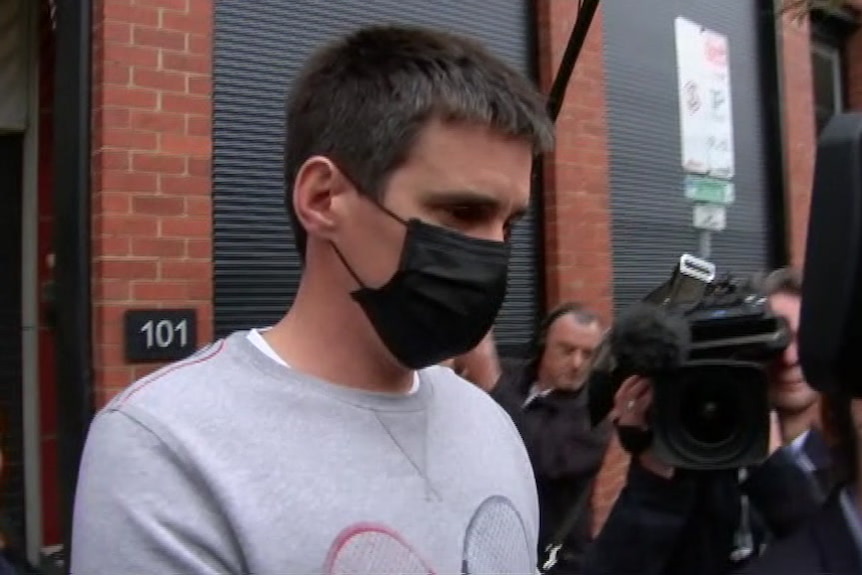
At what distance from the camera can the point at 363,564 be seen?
1340mm

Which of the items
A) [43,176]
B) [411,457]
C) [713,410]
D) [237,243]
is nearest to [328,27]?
[237,243]

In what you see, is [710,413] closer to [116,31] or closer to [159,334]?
[159,334]

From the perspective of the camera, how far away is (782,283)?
2865mm

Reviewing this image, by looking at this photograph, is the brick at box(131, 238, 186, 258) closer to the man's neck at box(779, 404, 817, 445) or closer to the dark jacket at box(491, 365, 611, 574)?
the dark jacket at box(491, 365, 611, 574)

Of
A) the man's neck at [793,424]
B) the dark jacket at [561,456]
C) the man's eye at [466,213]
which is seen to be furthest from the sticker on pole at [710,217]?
the man's eye at [466,213]

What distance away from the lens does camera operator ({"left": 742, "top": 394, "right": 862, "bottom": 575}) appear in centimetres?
139

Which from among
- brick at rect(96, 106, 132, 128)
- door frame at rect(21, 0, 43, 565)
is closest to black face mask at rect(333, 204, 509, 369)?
brick at rect(96, 106, 132, 128)

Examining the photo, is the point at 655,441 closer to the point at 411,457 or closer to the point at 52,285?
the point at 411,457

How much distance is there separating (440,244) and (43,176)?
3.35 metres

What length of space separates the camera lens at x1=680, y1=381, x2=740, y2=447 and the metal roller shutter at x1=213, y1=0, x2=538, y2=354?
2472mm

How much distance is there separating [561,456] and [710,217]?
3.62 metres

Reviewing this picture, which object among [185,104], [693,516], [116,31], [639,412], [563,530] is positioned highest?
[116,31]

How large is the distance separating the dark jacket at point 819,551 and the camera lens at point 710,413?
493 mm

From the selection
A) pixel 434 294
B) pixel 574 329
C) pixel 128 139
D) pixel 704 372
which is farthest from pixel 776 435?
pixel 128 139
